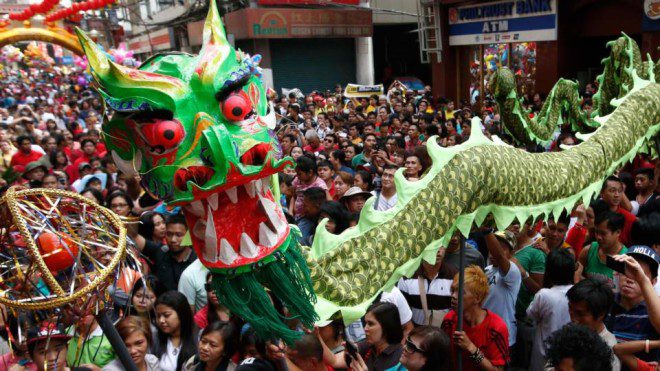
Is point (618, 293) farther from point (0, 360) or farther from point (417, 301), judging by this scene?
point (0, 360)

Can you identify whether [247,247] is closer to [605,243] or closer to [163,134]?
[163,134]

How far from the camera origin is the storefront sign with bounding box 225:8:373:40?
61.5 feet

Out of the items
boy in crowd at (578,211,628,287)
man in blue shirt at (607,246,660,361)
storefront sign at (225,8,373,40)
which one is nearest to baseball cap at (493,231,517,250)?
boy in crowd at (578,211,628,287)

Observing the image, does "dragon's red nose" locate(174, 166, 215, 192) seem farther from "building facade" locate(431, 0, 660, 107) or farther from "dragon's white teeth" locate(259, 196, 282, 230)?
"building facade" locate(431, 0, 660, 107)

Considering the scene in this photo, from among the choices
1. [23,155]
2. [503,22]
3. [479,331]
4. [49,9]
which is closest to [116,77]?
[479,331]

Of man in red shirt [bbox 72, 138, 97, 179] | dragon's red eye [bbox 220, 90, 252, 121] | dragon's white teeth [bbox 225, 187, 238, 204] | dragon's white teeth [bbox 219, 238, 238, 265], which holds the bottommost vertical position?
man in red shirt [bbox 72, 138, 97, 179]

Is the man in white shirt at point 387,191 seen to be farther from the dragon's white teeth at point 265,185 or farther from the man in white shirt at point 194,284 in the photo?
the dragon's white teeth at point 265,185

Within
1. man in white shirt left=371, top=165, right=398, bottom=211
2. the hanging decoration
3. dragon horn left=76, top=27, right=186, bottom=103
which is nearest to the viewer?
dragon horn left=76, top=27, right=186, bottom=103

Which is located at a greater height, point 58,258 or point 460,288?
point 58,258

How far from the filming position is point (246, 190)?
1928mm

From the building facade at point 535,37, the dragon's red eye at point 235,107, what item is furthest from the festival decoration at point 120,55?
the building facade at point 535,37

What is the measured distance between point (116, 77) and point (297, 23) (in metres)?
18.5

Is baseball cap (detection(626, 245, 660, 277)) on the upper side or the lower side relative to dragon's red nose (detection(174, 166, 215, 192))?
lower

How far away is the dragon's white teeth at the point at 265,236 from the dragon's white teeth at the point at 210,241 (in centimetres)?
15
